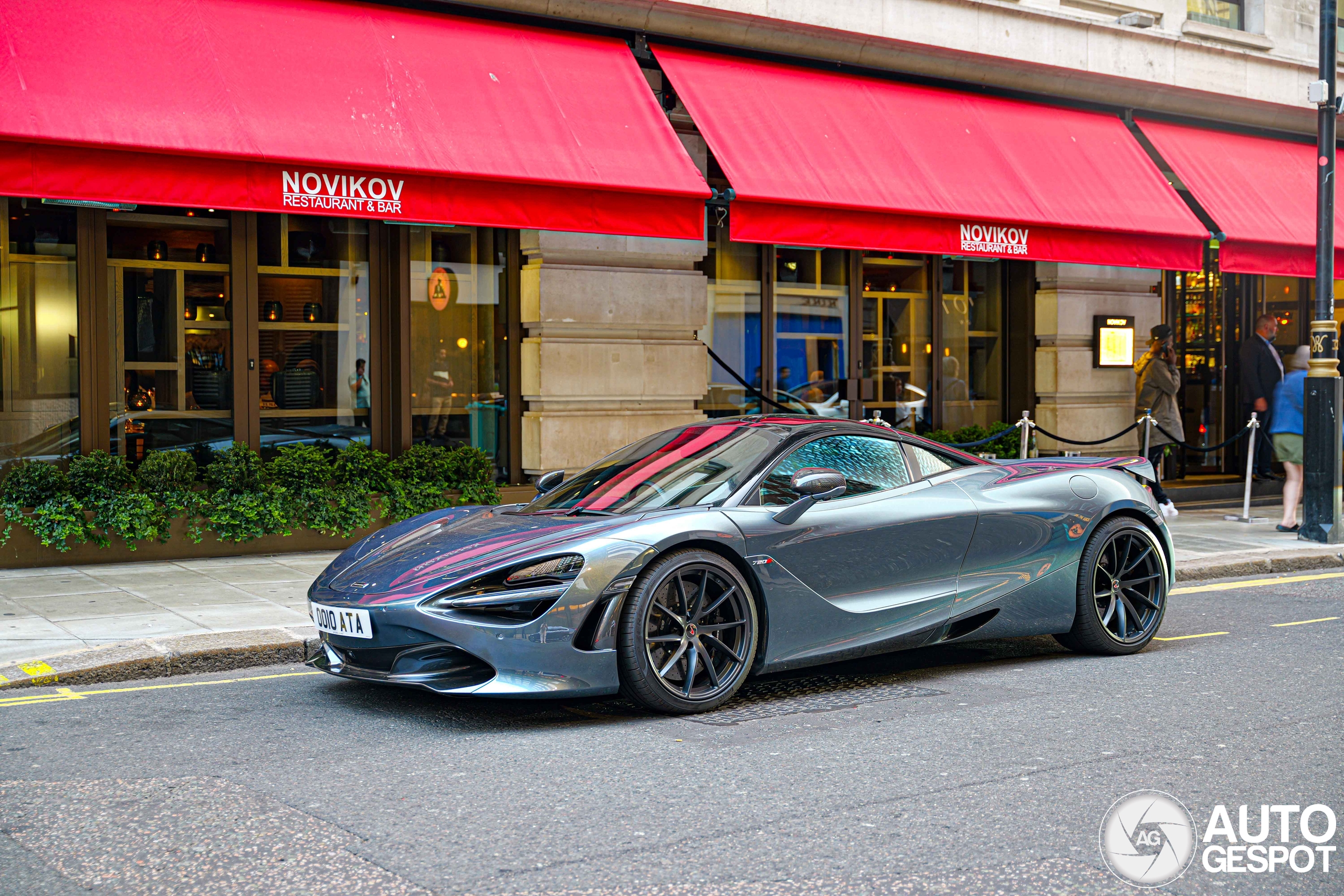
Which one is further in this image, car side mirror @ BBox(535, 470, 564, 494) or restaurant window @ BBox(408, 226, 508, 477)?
restaurant window @ BBox(408, 226, 508, 477)

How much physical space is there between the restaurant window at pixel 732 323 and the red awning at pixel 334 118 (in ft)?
8.05

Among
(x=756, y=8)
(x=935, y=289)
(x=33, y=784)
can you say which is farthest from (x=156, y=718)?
(x=935, y=289)

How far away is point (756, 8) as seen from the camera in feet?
40.1

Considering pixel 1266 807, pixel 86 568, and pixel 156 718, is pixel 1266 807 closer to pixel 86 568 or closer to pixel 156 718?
pixel 156 718

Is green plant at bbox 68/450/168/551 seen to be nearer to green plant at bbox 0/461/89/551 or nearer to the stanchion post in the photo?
green plant at bbox 0/461/89/551

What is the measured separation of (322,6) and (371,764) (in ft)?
24.2

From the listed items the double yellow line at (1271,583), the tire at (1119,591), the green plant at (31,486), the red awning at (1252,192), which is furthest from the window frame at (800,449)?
the red awning at (1252,192)

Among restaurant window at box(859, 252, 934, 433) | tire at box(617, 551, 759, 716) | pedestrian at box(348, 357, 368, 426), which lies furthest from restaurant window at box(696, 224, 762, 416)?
tire at box(617, 551, 759, 716)

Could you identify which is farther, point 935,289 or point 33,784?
point 935,289

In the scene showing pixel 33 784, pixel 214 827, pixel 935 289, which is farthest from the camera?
pixel 935 289

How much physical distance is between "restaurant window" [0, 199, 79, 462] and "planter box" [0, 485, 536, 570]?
930 mm

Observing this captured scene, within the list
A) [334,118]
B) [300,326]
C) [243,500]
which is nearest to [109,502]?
[243,500]

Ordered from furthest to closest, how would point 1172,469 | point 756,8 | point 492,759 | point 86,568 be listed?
point 1172,469 < point 756,8 < point 86,568 < point 492,759

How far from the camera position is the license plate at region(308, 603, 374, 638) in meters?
5.48
